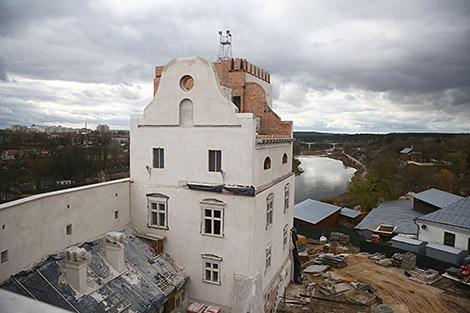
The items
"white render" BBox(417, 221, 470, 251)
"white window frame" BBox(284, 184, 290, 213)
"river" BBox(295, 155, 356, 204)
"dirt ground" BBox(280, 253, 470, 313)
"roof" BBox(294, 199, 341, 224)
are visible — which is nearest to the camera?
"dirt ground" BBox(280, 253, 470, 313)

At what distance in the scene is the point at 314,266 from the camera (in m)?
23.9

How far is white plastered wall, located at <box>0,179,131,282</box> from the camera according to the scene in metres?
10.2

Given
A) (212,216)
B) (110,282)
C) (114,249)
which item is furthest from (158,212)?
(110,282)

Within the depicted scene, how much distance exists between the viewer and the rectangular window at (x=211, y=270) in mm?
14674

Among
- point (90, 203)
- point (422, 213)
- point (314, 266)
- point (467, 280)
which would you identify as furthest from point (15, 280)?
point (422, 213)

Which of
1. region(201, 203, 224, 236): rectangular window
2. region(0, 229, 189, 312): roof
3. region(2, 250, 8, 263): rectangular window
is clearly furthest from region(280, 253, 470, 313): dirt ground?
region(2, 250, 8, 263): rectangular window

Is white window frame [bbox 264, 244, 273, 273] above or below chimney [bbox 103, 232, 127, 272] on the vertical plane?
below

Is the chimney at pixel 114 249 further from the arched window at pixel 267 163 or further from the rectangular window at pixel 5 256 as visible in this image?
the arched window at pixel 267 163

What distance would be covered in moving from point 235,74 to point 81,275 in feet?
42.1

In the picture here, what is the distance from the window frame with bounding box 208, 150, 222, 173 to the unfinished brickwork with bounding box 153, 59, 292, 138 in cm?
446

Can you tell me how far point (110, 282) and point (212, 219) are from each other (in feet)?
16.5

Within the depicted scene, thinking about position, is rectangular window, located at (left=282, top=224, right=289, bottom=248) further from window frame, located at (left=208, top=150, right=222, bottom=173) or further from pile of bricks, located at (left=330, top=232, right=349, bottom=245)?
pile of bricks, located at (left=330, top=232, right=349, bottom=245)

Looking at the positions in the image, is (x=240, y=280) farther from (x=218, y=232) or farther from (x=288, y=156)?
(x=288, y=156)

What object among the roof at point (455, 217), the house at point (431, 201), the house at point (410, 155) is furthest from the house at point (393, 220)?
the house at point (410, 155)
